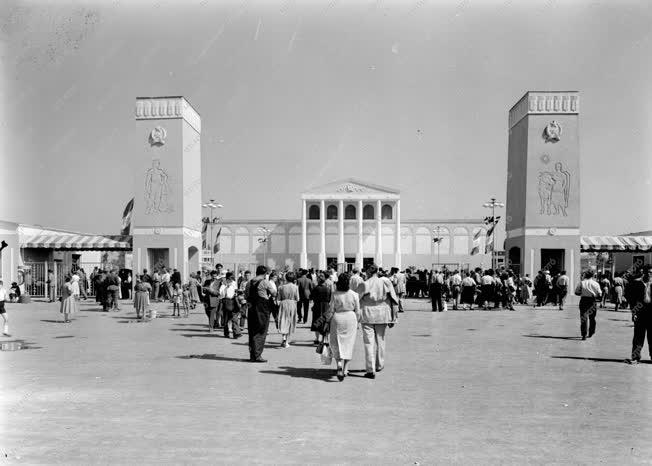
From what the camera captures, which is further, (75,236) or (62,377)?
(75,236)

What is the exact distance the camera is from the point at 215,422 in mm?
6148

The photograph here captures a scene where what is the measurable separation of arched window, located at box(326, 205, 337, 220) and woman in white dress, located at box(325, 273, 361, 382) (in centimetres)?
6304

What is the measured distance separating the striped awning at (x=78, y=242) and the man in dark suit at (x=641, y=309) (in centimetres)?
3148

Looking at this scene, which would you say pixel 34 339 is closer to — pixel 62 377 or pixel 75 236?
pixel 62 377

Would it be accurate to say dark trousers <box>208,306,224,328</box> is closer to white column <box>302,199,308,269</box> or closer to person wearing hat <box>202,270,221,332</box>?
person wearing hat <box>202,270,221,332</box>

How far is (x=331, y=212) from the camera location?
72.4 m

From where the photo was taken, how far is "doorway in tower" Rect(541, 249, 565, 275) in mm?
35125

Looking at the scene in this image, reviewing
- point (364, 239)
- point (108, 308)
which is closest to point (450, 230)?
point (364, 239)

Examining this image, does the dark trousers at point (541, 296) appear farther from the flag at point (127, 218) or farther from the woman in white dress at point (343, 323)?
the flag at point (127, 218)

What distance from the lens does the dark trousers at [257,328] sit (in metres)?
10.3

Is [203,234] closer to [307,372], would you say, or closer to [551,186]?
[551,186]

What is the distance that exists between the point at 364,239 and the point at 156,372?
6291 cm

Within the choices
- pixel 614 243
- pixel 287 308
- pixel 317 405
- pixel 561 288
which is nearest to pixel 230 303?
pixel 287 308

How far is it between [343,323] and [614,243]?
32.1m
